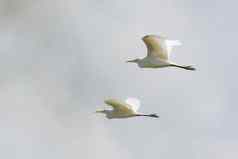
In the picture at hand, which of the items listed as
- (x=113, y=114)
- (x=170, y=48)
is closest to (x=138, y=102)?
(x=113, y=114)

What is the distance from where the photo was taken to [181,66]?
278 ft

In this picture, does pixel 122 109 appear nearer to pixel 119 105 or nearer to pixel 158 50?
pixel 119 105

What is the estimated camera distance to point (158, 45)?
282 ft

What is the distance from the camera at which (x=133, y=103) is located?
3647 inches

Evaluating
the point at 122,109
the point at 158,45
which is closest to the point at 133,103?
the point at 122,109

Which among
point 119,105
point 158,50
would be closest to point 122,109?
point 119,105

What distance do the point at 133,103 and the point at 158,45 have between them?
792 cm

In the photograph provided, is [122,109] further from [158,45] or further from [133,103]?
[158,45]

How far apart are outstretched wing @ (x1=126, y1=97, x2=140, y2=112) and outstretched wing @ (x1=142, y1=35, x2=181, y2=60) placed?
6.25 meters

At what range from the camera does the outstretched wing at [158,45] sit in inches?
3361

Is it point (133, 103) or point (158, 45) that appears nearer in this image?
point (158, 45)

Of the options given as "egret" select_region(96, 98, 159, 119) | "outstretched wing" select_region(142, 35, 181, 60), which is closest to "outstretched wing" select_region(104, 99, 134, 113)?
"egret" select_region(96, 98, 159, 119)

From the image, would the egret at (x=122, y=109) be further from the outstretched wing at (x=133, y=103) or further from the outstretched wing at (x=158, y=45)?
the outstretched wing at (x=158, y=45)

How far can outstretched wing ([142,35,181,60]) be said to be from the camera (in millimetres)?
85375
